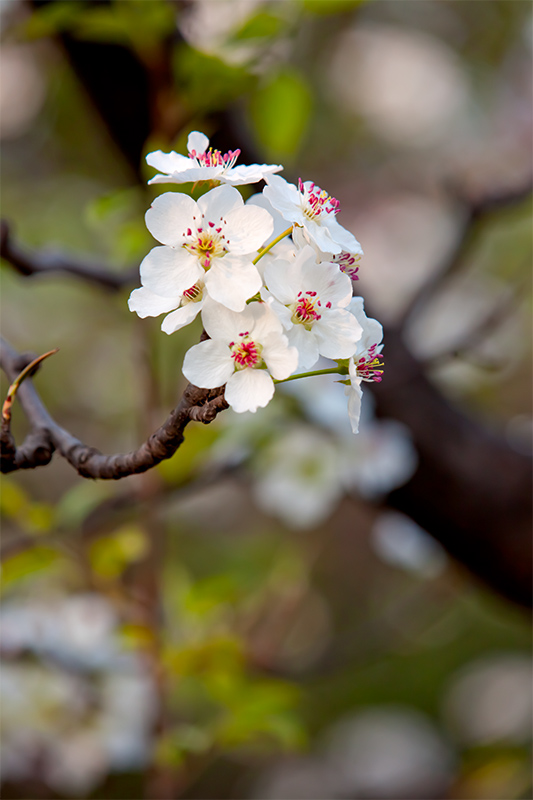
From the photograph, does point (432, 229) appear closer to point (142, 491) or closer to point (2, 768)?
point (142, 491)

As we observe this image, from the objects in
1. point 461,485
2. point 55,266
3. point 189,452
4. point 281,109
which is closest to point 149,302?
point 55,266

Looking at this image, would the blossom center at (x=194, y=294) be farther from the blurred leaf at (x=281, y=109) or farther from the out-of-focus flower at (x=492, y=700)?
the out-of-focus flower at (x=492, y=700)

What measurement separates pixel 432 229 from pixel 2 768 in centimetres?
229

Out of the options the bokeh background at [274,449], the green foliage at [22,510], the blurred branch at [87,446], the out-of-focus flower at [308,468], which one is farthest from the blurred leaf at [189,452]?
the blurred branch at [87,446]

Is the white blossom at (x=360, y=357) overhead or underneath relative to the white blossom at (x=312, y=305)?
underneath

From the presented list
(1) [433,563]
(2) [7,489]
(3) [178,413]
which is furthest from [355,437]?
(3) [178,413]

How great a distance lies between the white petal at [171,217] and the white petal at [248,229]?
0.10 feet

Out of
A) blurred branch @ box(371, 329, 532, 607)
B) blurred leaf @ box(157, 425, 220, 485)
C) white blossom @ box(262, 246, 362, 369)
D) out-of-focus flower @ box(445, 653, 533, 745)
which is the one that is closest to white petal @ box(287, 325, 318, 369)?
white blossom @ box(262, 246, 362, 369)

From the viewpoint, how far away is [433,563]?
1.47m

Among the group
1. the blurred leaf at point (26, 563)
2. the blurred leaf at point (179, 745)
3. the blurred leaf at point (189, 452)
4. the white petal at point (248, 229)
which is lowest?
the blurred leaf at point (179, 745)

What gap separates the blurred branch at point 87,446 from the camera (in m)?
0.37

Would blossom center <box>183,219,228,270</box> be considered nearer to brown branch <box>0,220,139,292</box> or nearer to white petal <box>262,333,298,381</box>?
white petal <box>262,333,298,381</box>

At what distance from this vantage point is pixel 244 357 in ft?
1.15

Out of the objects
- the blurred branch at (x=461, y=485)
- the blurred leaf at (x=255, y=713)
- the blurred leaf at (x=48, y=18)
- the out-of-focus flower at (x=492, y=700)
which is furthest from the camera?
the out-of-focus flower at (x=492, y=700)
